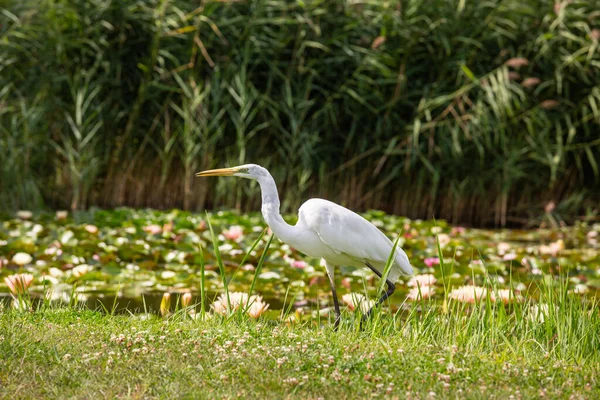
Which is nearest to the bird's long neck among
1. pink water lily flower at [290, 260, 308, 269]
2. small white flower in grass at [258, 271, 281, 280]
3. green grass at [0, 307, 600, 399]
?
green grass at [0, 307, 600, 399]

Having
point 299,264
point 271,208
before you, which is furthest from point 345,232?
point 299,264

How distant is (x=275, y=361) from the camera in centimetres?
264

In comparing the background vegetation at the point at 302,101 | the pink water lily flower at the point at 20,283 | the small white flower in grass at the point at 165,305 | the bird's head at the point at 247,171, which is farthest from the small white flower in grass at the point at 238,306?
the background vegetation at the point at 302,101

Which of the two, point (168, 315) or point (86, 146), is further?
point (86, 146)

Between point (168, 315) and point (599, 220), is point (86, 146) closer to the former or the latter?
point (168, 315)

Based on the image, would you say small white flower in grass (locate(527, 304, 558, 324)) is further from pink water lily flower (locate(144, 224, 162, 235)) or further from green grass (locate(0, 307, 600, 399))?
pink water lily flower (locate(144, 224, 162, 235))

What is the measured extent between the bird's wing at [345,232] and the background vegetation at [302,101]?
346 centimetres

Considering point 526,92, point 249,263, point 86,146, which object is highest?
point 526,92

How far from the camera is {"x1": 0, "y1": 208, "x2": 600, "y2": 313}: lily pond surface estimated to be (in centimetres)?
430

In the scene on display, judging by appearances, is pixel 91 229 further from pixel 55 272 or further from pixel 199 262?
pixel 55 272

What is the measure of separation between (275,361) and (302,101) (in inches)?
186

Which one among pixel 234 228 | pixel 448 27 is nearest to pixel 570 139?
pixel 448 27

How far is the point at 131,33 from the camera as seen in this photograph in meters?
7.21

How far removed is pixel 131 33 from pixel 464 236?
3.28m
